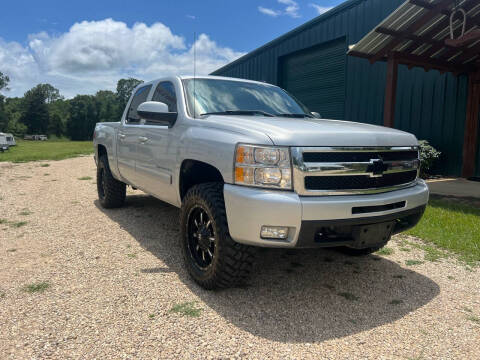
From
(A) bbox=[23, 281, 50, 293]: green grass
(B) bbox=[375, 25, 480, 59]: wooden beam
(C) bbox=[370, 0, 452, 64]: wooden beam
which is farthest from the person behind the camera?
(B) bbox=[375, 25, 480, 59]: wooden beam

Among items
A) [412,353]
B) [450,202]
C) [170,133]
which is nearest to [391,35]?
[450,202]

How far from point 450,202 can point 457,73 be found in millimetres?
4200

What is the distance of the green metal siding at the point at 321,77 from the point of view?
1225 cm

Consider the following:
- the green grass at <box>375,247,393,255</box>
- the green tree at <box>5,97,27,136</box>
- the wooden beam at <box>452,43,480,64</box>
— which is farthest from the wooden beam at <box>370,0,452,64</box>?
the green tree at <box>5,97,27,136</box>

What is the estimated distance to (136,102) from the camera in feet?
16.7

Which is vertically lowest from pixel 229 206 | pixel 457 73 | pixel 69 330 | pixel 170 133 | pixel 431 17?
pixel 69 330

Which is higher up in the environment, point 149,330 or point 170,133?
point 170,133

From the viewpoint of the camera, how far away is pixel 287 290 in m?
3.06

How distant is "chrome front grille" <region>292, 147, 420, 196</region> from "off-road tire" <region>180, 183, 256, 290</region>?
62 cm

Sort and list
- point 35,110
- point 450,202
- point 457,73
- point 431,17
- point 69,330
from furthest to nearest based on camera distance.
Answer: point 35,110 → point 457,73 → point 431,17 → point 450,202 → point 69,330

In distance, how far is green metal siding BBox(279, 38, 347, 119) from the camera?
1225 centimetres

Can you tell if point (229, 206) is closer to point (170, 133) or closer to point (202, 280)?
point (202, 280)

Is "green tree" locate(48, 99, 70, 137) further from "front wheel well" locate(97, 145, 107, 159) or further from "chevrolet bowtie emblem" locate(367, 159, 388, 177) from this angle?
"chevrolet bowtie emblem" locate(367, 159, 388, 177)

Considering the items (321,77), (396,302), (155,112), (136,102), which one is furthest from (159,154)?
(321,77)
